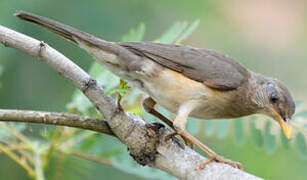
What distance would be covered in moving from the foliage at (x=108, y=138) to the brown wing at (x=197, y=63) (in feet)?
0.37

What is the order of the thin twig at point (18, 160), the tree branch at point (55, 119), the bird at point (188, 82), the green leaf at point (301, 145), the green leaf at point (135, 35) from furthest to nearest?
the green leaf at point (135, 35) < the green leaf at point (301, 145) < the bird at point (188, 82) < the thin twig at point (18, 160) < the tree branch at point (55, 119)

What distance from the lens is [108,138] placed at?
159 inches

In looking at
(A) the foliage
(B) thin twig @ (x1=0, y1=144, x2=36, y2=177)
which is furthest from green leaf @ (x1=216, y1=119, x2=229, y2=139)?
(B) thin twig @ (x1=0, y1=144, x2=36, y2=177)

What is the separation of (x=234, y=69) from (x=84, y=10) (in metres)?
1.63

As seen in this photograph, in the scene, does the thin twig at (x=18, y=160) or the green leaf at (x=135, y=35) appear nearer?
the thin twig at (x=18, y=160)

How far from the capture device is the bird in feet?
11.4

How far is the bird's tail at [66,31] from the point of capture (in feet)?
9.70

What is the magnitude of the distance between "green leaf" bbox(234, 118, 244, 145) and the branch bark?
0.92 metres

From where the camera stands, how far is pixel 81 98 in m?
3.56

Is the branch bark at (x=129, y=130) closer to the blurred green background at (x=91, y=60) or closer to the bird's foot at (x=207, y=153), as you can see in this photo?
the bird's foot at (x=207, y=153)

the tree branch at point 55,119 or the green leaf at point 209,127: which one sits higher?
the green leaf at point 209,127

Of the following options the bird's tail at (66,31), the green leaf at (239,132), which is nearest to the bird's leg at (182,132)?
the green leaf at (239,132)

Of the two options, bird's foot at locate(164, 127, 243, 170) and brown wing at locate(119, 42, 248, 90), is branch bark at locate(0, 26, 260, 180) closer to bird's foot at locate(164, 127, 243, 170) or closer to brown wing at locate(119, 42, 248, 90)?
bird's foot at locate(164, 127, 243, 170)

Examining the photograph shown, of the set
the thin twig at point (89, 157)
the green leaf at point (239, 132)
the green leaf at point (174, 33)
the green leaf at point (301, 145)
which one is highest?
the green leaf at point (174, 33)
